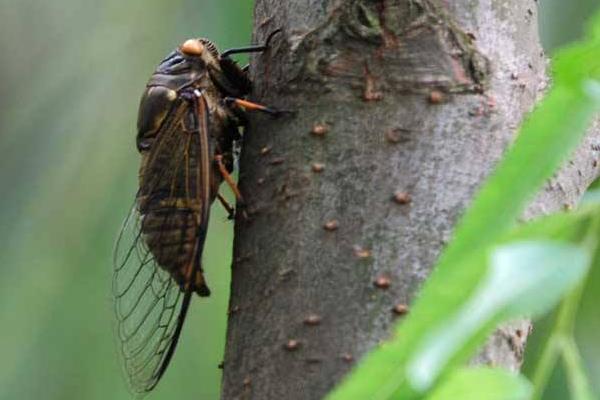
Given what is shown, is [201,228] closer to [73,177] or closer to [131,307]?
[131,307]

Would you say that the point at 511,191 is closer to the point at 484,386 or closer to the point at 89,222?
the point at 484,386

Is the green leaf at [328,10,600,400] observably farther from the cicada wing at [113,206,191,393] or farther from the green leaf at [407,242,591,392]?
the cicada wing at [113,206,191,393]

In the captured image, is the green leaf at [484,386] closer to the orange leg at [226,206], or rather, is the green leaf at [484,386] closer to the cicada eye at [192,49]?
the orange leg at [226,206]

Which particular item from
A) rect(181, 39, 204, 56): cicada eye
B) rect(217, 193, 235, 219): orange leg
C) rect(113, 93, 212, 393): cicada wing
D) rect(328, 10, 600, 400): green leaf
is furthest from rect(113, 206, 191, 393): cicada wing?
rect(328, 10, 600, 400): green leaf

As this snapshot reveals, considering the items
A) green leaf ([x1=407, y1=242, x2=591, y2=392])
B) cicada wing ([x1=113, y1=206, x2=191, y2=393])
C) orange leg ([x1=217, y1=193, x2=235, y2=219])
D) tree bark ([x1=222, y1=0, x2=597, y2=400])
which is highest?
green leaf ([x1=407, y1=242, x2=591, y2=392])

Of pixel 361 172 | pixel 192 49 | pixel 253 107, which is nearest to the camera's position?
pixel 361 172

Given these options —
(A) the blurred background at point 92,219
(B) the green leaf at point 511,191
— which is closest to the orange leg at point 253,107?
(B) the green leaf at point 511,191

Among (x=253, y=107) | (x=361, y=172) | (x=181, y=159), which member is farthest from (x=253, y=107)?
Result: (x=181, y=159)
